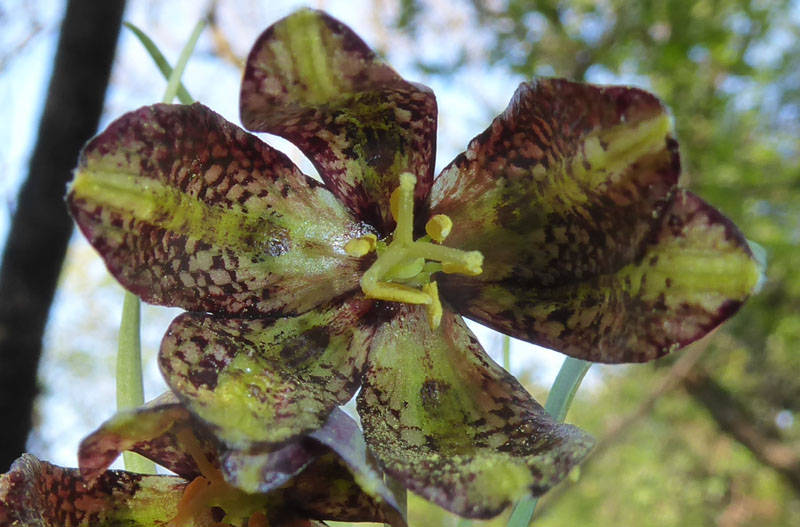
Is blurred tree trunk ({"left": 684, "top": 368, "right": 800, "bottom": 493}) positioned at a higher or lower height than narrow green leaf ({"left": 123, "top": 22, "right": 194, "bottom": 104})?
higher

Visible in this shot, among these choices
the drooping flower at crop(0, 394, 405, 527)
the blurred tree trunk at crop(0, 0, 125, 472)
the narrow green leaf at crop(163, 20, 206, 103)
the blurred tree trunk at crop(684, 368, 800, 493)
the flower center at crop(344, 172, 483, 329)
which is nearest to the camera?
the drooping flower at crop(0, 394, 405, 527)

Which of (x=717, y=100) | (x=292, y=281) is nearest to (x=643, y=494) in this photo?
(x=717, y=100)

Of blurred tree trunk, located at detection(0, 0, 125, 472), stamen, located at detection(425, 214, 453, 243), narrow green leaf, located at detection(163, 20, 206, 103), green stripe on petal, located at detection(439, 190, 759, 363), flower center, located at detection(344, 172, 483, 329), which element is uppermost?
blurred tree trunk, located at detection(0, 0, 125, 472)

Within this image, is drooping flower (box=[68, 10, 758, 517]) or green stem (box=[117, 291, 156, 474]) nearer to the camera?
drooping flower (box=[68, 10, 758, 517])

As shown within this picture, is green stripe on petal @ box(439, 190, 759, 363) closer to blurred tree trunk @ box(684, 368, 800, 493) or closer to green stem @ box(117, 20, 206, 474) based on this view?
green stem @ box(117, 20, 206, 474)

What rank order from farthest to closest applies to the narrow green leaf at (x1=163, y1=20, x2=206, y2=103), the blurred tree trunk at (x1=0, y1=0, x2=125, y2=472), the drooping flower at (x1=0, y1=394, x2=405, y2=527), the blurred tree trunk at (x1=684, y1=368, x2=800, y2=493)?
the blurred tree trunk at (x1=684, y1=368, x2=800, y2=493)
the blurred tree trunk at (x1=0, y1=0, x2=125, y2=472)
the narrow green leaf at (x1=163, y1=20, x2=206, y2=103)
the drooping flower at (x1=0, y1=394, x2=405, y2=527)

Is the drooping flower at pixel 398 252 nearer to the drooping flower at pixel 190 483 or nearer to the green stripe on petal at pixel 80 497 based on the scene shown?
the drooping flower at pixel 190 483

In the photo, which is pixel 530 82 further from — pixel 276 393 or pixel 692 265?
pixel 276 393

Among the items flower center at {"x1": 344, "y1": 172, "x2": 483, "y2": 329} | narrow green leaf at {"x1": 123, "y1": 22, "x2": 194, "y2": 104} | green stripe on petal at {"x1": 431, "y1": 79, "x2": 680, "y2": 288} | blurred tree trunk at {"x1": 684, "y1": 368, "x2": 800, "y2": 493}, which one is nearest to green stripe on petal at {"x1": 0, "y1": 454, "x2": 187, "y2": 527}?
flower center at {"x1": 344, "y1": 172, "x2": 483, "y2": 329}
